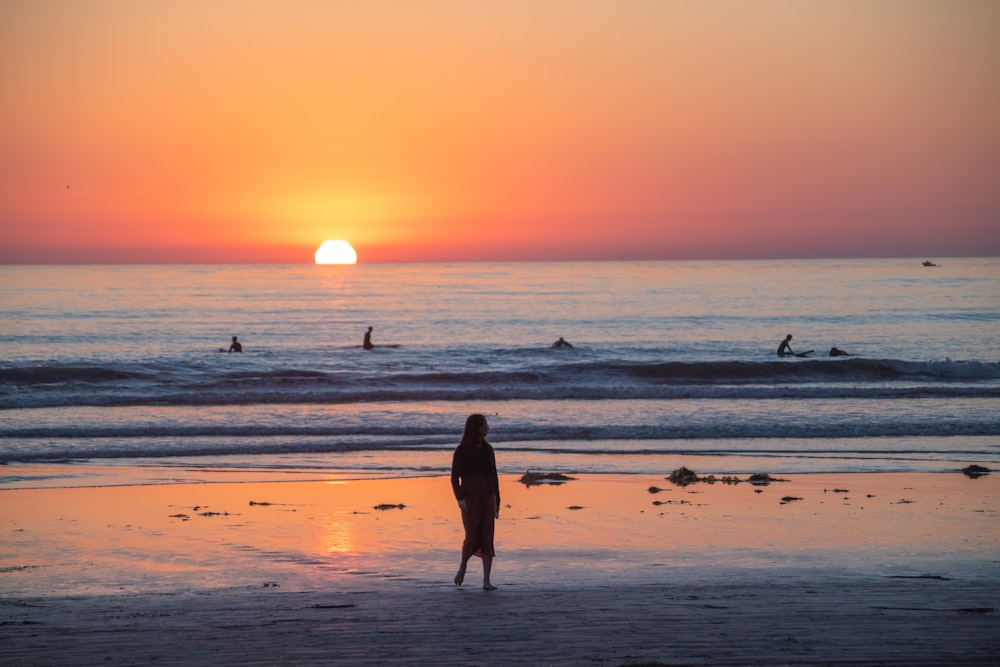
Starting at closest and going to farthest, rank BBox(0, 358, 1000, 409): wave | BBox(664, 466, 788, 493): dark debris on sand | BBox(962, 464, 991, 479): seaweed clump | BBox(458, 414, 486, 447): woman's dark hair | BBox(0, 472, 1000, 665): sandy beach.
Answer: BBox(0, 472, 1000, 665): sandy beach → BBox(458, 414, 486, 447): woman's dark hair → BBox(664, 466, 788, 493): dark debris on sand → BBox(962, 464, 991, 479): seaweed clump → BBox(0, 358, 1000, 409): wave

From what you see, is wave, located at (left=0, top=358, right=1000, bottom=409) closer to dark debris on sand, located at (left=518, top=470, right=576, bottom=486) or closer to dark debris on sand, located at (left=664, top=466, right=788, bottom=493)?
dark debris on sand, located at (left=664, top=466, right=788, bottom=493)

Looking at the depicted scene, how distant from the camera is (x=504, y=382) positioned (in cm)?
3666

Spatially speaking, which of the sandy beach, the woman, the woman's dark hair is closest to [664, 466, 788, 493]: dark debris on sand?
the sandy beach

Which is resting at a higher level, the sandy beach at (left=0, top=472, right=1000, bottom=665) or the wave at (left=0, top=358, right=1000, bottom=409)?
the sandy beach at (left=0, top=472, right=1000, bottom=665)

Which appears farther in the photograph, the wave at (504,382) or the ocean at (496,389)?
the wave at (504,382)

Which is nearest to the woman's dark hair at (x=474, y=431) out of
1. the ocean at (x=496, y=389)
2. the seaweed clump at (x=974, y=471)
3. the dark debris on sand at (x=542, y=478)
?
the dark debris on sand at (x=542, y=478)

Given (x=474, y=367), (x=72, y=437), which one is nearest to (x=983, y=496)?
(x=72, y=437)

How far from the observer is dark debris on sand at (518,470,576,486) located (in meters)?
15.6

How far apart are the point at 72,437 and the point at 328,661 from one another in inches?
675

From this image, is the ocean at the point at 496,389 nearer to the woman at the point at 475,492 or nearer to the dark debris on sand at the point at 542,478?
the dark debris on sand at the point at 542,478

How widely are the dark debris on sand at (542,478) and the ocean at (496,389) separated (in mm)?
1389

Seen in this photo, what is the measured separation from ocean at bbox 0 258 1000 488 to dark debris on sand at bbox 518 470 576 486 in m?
1.39

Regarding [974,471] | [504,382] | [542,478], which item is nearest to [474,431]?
[542,478]

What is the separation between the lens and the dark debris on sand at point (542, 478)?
1565 cm
